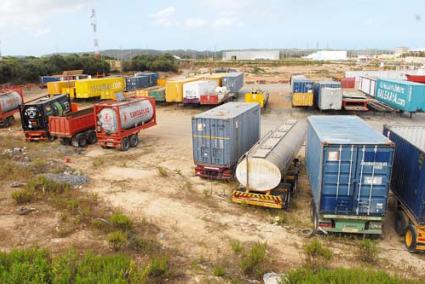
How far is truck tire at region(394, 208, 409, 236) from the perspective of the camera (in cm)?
1161

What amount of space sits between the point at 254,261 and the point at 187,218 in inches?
162

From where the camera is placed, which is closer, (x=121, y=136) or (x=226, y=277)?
(x=226, y=277)

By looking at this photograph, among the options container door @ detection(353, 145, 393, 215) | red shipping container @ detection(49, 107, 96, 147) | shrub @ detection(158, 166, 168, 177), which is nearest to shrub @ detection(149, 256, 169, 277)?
container door @ detection(353, 145, 393, 215)

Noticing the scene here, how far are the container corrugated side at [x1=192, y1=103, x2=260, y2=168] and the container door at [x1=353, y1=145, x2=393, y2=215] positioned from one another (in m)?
6.50

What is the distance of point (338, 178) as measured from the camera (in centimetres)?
1124

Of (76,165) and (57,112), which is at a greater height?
(57,112)

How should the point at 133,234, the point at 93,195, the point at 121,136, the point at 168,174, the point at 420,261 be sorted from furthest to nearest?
1. the point at 121,136
2. the point at 168,174
3. the point at 93,195
4. the point at 133,234
5. the point at 420,261

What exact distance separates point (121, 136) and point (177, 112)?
16.0 metres

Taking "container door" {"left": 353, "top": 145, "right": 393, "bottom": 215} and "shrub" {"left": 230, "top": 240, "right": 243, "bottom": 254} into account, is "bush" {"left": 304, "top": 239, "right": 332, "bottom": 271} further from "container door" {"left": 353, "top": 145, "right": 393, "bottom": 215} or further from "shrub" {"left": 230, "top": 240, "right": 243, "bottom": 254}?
"shrub" {"left": 230, "top": 240, "right": 243, "bottom": 254}

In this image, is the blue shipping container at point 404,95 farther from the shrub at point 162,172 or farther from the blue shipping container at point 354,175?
the shrub at point 162,172

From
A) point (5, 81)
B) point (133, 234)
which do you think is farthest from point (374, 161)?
point (5, 81)

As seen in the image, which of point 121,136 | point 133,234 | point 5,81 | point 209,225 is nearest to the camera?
point 133,234

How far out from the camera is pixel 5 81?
59156mm

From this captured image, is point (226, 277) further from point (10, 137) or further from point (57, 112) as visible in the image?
point (10, 137)
